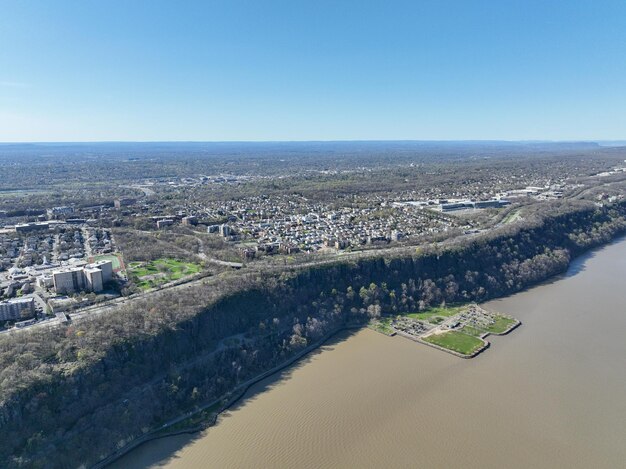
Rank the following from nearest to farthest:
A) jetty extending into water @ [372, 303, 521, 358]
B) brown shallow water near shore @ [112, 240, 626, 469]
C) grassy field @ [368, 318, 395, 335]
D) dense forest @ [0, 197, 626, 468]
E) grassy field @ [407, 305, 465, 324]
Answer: brown shallow water near shore @ [112, 240, 626, 469]
dense forest @ [0, 197, 626, 468]
jetty extending into water @ [372, 303, 521, 358]
grassy field @ [368, 318, 395, 335]
grassy field @ [407, 305, 465, 324]

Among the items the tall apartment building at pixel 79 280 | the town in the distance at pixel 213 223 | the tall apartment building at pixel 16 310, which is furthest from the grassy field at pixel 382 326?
the tall apartment building at pixel 16 310

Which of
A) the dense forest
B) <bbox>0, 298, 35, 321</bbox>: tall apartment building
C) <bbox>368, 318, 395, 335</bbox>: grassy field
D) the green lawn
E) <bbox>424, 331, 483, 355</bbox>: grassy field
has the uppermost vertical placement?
<bbox>0, 298, 35, 321</bbox>: tall apartment building

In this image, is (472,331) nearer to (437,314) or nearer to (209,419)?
(437,314)

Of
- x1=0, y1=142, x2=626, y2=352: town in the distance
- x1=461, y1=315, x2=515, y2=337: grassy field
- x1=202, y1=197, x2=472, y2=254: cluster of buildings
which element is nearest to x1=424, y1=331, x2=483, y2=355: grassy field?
x1=461, y1=315, x2=515, y2=337: grassy field

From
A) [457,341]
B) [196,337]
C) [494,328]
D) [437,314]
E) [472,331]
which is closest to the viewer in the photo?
[196,337]

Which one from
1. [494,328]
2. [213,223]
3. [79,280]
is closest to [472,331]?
[494,328]

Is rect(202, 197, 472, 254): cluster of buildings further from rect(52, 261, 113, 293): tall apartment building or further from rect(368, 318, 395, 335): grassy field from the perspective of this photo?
rect(52, 261, 113, 293): tall apartment building
